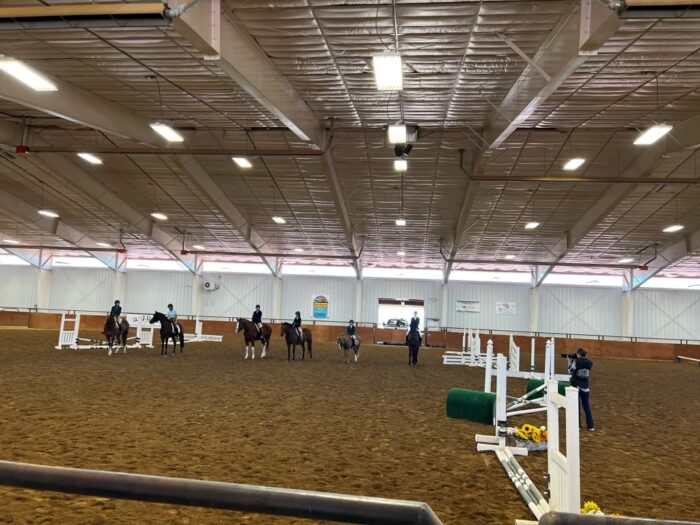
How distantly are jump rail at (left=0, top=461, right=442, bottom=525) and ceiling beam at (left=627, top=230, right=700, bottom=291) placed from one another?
105ft

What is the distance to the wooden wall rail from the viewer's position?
32.9m

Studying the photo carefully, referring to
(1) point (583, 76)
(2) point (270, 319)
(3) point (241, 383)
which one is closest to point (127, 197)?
(2) point (270, 319)

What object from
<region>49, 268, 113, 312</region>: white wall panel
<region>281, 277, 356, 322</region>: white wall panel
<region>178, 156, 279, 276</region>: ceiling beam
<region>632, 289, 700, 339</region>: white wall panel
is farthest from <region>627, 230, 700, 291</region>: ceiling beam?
<region>49, 268, 113, 312</region>: white wall panel

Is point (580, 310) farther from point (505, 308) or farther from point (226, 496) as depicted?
point (226, 496)

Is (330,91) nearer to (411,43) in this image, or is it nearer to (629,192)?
(411,43)

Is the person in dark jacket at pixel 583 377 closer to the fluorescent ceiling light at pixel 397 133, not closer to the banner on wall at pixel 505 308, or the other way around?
the fluorescent ceiling light at pixel 397 133

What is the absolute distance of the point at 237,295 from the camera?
39.7m

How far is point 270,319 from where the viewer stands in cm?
3884

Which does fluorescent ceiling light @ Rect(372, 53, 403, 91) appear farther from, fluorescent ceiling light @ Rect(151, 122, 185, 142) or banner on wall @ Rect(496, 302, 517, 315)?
banner on wall @ Rect(496, 302, 517, 315)

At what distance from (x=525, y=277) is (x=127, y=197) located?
27.8 meters

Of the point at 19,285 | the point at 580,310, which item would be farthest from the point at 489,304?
the point at 19,285

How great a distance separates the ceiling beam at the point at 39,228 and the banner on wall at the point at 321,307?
16052 mm

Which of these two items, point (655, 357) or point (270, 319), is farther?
point (270, 319)

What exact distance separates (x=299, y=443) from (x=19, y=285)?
4326 cm
